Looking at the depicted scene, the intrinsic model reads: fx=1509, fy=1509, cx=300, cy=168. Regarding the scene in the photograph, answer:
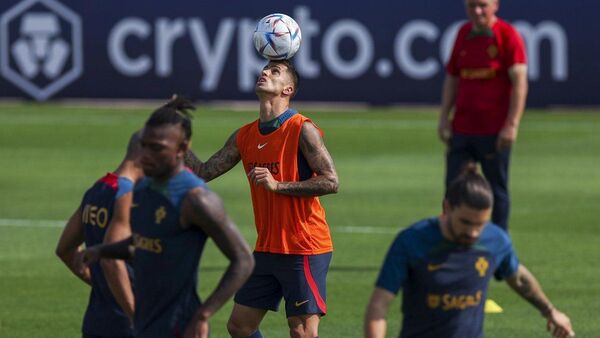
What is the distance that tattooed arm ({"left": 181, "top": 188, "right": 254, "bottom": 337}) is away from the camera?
7406 mm

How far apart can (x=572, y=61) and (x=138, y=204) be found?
24812 millimetres

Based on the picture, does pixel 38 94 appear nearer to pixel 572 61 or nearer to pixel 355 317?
pixel 572 61

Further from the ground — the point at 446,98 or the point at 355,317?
the point at 446,98

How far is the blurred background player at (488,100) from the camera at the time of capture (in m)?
13.3

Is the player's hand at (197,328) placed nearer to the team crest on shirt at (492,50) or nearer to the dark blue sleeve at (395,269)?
the dark blue sleeve at (395,269)

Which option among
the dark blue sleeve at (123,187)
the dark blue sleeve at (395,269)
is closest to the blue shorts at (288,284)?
the dark blue sleeve at (123,187)

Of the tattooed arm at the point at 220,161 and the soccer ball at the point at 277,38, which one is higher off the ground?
the soccer ball at the point at 277,38

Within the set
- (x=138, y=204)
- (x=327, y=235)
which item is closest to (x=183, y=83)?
(x=327, y=235)

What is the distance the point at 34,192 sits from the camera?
20.9 meters

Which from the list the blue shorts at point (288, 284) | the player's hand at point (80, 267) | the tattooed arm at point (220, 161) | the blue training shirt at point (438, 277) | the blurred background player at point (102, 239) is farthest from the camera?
the tattooed arm at point (220, 161)

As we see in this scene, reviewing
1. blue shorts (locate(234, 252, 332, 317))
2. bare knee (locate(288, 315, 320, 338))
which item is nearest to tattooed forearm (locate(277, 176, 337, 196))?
blue shorts (locate(234, 252, 332, 317))

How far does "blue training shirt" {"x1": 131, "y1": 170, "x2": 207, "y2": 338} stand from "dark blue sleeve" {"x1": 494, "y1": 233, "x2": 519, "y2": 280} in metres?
1.52

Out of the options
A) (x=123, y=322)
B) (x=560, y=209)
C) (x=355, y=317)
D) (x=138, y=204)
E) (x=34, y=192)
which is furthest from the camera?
(x=34, y=192)

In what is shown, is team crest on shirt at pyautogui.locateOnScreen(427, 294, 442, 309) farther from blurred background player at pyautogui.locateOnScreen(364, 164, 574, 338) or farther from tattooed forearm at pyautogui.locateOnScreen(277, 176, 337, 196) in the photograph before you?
tattooed forearm at pyautogui.locateOnScreen(277, 176, 337, 196)
